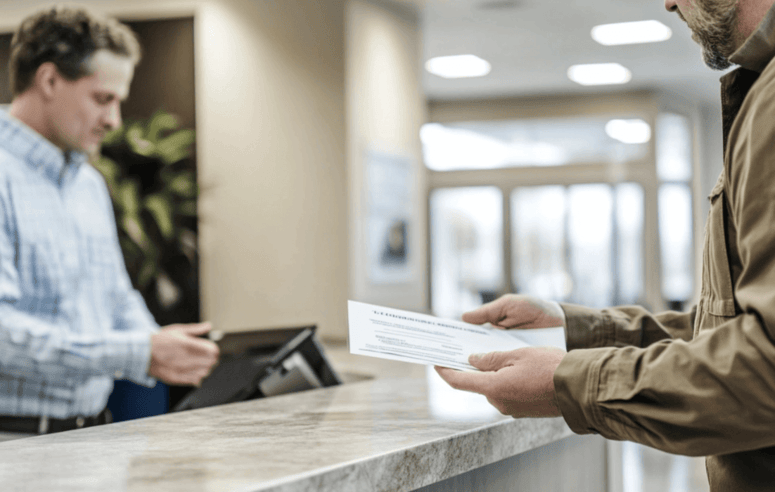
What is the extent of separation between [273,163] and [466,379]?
3.93m

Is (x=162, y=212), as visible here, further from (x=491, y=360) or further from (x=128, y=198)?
(x=491, y=360)

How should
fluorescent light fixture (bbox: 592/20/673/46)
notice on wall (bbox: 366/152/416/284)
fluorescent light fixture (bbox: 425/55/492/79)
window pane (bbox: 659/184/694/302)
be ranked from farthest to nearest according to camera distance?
window pane (bbox: 659/184/694/302), fluorescent light fixture (bbox: 425/55/492/79), fluorescent light fixture (bbox: 592/20/673/46), notice on wall (bbox: 366/152/416/284)

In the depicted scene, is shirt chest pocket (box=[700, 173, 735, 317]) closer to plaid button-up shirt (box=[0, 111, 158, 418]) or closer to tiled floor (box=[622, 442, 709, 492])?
plaid button-up shirt (box=[0, 111, 158, 418])

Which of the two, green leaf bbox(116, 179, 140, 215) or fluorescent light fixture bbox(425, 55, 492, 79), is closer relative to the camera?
green leaf bbox(116, 179, 140, 215)

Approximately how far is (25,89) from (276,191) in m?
2.54

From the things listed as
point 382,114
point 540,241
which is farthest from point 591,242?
point 382,114

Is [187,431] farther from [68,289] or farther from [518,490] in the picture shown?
[68,289]

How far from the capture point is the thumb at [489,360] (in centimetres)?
102

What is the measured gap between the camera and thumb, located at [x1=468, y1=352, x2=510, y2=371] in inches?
40.3

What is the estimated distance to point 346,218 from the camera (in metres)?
4.81

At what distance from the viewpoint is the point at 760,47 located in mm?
912

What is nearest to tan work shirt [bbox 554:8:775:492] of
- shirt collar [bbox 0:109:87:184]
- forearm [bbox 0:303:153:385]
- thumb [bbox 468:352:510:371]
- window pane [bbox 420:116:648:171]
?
thumb [bbox 468:352:510:371]

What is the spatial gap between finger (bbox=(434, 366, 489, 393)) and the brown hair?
1.73 meters

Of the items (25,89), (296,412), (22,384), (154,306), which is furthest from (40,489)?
(154,306)
